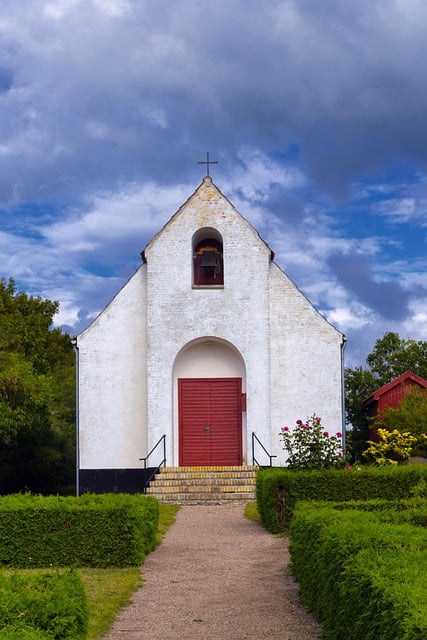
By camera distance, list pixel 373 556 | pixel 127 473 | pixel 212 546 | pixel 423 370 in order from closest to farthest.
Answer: pixel 373 556, pixel 212 546, pixel 127 473, pixel 423 370

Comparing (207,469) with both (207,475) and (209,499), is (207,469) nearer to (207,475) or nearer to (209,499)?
(207,475)

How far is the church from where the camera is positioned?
978 inches

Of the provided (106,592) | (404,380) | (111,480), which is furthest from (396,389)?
(106,592)

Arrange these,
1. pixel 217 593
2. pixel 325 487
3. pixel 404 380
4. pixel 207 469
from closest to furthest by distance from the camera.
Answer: pixel 217 593 → pixel 325 487 → pixel 207 469 → pixel 404 380

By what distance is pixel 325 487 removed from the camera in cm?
Answer: 1606

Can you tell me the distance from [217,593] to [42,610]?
4.83 m

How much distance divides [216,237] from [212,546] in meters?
13.2

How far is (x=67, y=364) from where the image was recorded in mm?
43531

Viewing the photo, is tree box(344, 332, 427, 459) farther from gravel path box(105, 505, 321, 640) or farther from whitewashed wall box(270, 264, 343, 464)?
gravel path box(105, 505, 321, 640)

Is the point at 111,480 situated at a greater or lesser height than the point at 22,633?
greater

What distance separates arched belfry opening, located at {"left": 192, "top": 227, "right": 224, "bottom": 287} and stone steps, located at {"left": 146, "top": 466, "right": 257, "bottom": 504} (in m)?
5.94

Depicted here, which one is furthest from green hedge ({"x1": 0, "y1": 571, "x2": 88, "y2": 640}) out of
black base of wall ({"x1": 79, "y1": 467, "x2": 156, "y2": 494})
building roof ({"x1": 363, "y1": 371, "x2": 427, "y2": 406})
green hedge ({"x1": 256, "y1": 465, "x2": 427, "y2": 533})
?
building roof ({"x1": 363, "y1": 371, "x2": 427, "y2": 406})

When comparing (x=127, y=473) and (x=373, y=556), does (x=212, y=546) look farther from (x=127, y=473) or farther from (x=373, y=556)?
(x=127, y=473)

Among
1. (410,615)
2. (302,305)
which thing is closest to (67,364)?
(302,305)
